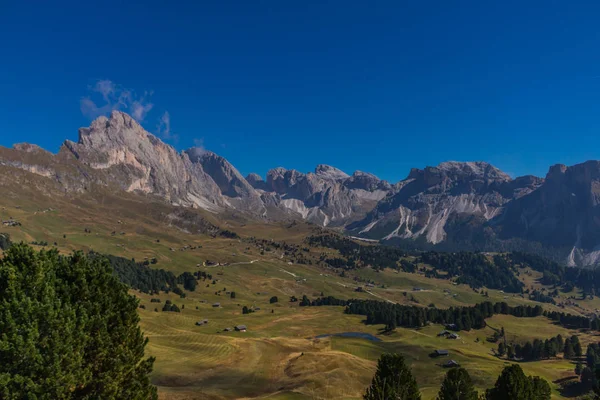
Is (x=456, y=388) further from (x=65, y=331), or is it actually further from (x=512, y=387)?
(x=65, y=331)

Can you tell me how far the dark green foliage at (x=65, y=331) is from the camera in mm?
26922

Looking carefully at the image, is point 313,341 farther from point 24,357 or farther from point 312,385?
point 24,357

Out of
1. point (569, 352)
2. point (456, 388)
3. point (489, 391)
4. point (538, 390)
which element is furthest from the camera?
point (569, 352)

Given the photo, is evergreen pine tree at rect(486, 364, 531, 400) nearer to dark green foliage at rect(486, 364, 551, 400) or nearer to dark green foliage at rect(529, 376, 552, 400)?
dark green foliage at rect(486, 364, 551, 400)

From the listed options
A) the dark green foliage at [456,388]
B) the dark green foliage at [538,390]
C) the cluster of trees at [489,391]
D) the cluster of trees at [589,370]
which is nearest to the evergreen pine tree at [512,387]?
the cluster of trees at [489,391]

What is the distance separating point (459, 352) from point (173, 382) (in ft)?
398

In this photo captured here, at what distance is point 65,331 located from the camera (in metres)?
28.8

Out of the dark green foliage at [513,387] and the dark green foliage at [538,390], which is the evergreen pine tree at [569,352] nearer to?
the dark green foliage at [538,390]

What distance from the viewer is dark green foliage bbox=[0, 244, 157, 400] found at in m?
26.9

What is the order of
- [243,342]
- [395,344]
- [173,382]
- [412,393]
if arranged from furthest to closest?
[395,344] → [243,342] → [173,382] → [412,393]

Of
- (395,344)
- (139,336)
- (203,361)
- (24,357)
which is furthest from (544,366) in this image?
(24,357)

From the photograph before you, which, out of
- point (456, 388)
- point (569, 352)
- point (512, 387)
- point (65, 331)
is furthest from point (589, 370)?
point (65, 331)

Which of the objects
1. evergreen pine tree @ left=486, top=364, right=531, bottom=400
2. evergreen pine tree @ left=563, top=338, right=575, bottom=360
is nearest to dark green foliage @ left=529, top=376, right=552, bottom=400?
evergreen pine tree @ left=486, top=364, right=531, bottom=400

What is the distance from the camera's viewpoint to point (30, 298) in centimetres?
2831
